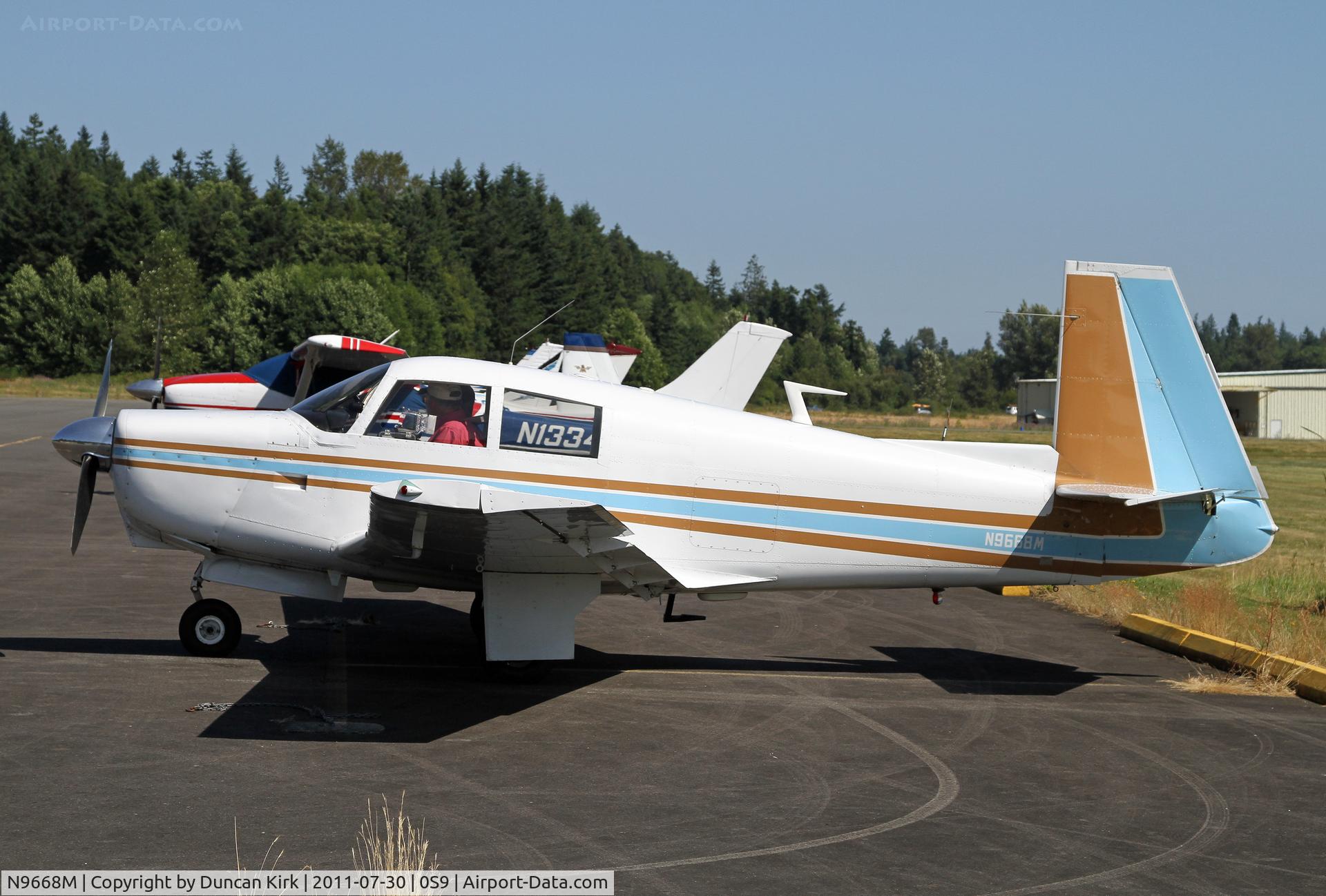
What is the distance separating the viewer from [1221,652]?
10.5 metres

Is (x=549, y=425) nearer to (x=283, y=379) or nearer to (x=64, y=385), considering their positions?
(x=283, y=379)

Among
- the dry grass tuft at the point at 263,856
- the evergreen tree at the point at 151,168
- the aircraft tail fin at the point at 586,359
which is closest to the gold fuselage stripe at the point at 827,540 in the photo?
the dry grass tuft at the point at 263,856

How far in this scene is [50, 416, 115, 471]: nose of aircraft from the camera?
9055mm

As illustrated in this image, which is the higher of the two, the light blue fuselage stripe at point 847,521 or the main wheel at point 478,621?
the light blue fuselage stripe at point 847,521

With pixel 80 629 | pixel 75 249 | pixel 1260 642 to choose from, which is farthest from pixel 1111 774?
pixel 75 249

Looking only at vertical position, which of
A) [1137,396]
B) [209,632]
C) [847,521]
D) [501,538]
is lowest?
[209,632]

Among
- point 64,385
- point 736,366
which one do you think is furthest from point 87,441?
point 64,385

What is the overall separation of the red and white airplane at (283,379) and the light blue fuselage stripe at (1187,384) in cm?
1074

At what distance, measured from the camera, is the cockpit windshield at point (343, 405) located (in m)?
8.80

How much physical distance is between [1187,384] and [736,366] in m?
9.35

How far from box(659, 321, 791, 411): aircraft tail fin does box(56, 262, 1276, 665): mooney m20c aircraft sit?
8.70 metres

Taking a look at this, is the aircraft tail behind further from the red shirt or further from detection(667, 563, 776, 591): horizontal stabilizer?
the red shirt

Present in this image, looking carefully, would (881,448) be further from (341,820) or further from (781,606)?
(341,820)

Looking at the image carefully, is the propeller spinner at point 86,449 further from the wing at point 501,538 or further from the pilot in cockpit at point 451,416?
the pilot in cockpit at point 451,416
